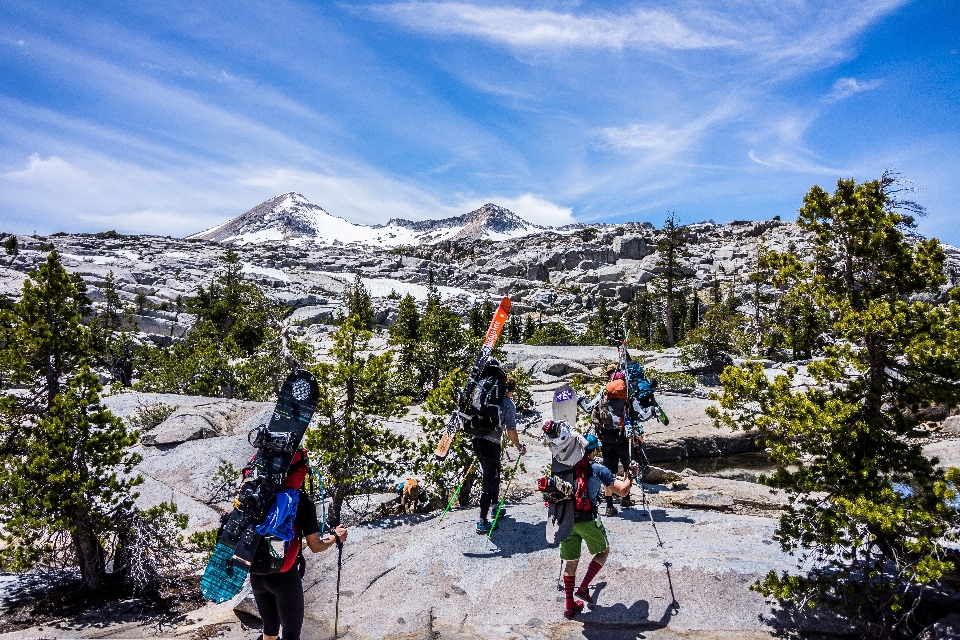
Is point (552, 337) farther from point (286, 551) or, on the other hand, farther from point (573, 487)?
point (286, 551)

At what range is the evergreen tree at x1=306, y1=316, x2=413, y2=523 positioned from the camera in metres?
8.71

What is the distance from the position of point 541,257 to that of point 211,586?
179 metres

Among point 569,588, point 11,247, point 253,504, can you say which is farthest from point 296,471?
point 11,247

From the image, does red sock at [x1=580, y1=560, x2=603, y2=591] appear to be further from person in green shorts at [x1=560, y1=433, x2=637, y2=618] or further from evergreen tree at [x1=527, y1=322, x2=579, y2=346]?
evergreen tree at [x1=527, y1=322, x2=579, y2=346]

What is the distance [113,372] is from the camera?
3912cm

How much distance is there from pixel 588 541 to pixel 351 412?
191 inches

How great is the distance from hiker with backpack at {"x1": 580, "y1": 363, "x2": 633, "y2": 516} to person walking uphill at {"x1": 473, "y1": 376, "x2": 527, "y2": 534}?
2.01 metres

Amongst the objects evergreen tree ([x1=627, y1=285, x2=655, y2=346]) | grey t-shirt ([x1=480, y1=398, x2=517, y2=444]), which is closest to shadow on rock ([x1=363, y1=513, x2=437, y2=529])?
grey t-shirt ([x1=480, y1=398, x2=517, y2=444])

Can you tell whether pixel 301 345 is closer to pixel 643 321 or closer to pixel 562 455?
pixel 562 455

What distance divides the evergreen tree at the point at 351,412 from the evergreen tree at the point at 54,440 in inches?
110

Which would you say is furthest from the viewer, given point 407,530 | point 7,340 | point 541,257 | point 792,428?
point 541,257

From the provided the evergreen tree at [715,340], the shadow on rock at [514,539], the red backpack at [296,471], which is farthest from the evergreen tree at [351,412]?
the evergreen tree at [715,340]

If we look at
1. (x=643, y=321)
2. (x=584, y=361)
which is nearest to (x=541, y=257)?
(x=643, y=321)

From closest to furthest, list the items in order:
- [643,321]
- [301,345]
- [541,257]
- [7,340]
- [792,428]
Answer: [792,428]
[7,340]
[301,345]
[643,321]
[541,257]
